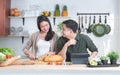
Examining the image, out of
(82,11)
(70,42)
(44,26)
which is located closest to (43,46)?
(44,26)

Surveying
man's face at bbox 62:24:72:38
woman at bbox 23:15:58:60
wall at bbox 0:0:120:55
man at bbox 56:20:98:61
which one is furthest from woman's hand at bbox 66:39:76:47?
wall at bbox 0:0:120:55

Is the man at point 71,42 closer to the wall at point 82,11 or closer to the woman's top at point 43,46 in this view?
the woman's top at point 43,46

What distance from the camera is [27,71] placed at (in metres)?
1.83

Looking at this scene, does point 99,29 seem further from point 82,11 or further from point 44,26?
point 44,26

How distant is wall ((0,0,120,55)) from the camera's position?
414 cm

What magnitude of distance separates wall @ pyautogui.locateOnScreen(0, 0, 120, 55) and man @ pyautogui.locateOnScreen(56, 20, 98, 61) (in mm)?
1507

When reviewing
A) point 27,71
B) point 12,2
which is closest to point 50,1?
point 12,2

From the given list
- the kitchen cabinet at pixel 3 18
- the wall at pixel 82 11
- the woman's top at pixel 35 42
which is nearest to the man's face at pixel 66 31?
the woman's top at pixel 35 42

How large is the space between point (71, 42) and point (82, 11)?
6.03ft

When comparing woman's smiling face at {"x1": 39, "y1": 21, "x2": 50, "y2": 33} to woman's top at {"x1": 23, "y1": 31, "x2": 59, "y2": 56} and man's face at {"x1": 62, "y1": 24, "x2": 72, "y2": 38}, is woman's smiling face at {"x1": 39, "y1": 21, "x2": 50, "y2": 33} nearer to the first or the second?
woman's top at {"x1": 23, "y1": 31, "x2": 59, "y2": 56}

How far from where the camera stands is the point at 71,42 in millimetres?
2410

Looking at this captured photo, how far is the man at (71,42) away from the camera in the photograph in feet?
8.05

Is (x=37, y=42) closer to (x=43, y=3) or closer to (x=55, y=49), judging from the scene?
(x=55, y=49)

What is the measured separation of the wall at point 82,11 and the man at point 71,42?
4.94 ft
